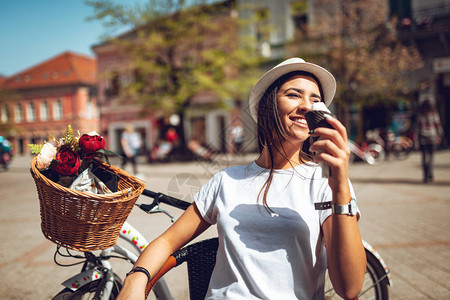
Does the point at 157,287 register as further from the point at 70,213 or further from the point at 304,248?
the point at 304,248

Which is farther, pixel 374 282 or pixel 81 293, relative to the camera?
pixel 374 282

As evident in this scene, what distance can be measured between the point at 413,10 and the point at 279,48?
22.7ft

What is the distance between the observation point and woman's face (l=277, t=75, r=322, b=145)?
1.38 meters

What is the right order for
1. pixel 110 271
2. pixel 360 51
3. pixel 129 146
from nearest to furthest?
1. pixel 110 271
2. pixel 129 146
3. pixel 360 51

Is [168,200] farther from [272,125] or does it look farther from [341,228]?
[341,228]

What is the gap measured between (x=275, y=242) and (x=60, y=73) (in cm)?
3316

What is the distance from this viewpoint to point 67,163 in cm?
133

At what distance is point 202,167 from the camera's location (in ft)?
6.11

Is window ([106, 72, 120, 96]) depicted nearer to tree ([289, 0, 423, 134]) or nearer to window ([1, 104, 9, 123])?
tree ([289, 0, 423, 134])

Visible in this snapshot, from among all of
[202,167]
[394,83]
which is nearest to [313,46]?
[394,83]

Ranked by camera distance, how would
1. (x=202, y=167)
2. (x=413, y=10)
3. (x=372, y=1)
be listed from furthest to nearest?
(x=413, y=10) < (x=372, y=1) < (x=202, y=167)

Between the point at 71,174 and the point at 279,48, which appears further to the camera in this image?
the point at 279,48

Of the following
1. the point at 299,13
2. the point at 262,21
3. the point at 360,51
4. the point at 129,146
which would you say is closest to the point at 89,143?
the point at 129,146

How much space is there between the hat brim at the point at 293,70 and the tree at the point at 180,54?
1475 centimetres
